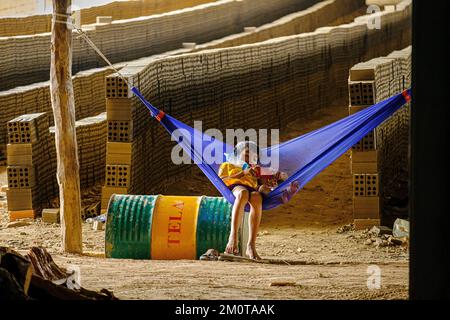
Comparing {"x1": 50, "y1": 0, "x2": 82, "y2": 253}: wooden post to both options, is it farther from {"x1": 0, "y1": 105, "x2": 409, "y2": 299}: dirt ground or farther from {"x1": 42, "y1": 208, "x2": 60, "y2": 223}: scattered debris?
{"x1": 42, "y1": 208, "x2": 60, "y2": 223}: scattered debris

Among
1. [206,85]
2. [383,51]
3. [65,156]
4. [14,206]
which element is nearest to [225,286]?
[65,156]

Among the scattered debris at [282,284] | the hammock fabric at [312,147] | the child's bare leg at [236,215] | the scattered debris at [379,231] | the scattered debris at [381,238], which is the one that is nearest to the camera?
the scattered debris at [282,284]

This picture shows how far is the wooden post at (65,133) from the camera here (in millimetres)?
10648

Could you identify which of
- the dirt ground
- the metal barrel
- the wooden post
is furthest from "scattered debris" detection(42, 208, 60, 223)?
the metal barrel

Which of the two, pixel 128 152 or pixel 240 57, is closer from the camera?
pixel 128 152

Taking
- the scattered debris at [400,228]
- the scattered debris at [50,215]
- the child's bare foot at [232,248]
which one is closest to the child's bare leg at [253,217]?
the child's bare foot at [232,248]

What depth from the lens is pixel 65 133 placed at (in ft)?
35.1

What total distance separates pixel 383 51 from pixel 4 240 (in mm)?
11947

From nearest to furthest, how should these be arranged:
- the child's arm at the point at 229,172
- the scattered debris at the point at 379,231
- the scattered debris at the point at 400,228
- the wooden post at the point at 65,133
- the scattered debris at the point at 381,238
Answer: the child's arm at the point at 229,172 < the wooden post at the point at 65,133 < the scattered debris at the point at 381,238 < the scattered debris at the point at 400,228 < the scattered debris at the point at 379,231

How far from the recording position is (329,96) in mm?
19469

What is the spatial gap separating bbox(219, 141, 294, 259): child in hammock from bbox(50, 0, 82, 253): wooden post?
5.19ft

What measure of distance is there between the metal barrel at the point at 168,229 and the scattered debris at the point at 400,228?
8.02 ft

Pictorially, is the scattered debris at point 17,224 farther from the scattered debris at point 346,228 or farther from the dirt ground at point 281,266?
the scattered debris at point 346,228
